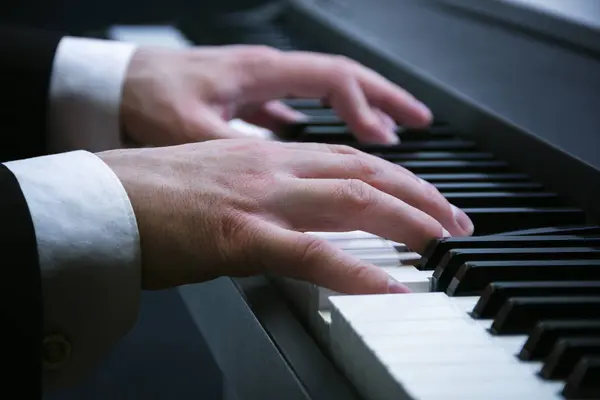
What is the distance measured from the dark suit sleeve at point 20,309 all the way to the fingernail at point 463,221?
14.2 inches

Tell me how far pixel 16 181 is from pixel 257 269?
8.6 inches

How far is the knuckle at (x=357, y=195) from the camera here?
2.63 feet

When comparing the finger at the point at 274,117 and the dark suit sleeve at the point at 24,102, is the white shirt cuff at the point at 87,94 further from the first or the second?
the finger at the point at 274,117

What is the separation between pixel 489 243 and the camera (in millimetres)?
795

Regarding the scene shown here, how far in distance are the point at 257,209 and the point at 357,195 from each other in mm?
83

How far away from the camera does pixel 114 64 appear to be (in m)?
1.30

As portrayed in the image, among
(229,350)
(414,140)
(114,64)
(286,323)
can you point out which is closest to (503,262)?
(286,323)

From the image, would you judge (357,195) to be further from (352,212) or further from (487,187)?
(487,187)

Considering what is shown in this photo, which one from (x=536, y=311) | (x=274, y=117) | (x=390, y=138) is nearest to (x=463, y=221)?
(x=536, y=311)

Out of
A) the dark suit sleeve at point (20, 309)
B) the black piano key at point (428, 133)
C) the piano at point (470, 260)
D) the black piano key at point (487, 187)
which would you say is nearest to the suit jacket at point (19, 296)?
the dark suit sleeve at point (20, 309)

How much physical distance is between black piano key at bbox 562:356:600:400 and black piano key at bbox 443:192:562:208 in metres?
0.39

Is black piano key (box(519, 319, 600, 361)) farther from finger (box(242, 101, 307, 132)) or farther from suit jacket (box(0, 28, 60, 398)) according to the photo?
finger (box(242, 101, 307, 132))

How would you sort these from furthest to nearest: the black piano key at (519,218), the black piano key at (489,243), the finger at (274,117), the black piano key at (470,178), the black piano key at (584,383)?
the finger at (274,117) → the black piano key at (470,178) → the black piano key at (519,218) → the black piano key at (489,243) → the black piano key at (584,383)

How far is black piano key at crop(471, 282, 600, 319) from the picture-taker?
0.68 metres
